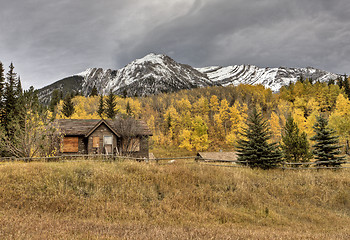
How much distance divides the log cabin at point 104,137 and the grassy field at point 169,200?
15299mm

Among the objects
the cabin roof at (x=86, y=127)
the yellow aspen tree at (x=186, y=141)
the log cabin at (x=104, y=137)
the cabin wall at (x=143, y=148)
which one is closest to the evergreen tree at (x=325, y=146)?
the cabin roof at (x=86, y=127)

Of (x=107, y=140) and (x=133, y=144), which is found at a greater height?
(x=107, y=140)

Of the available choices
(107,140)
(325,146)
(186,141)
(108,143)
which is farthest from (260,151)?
(186,141)

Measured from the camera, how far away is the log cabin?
28969 mm

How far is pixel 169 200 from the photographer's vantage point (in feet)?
37.6

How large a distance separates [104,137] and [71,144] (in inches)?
188

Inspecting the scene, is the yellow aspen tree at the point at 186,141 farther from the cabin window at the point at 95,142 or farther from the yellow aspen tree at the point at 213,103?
the yellow aspen tree at the point at 213,103

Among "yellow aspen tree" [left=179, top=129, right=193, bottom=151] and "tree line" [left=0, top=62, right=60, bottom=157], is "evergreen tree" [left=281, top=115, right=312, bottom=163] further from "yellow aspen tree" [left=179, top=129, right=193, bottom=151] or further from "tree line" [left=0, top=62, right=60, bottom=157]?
"yellow aspen tree" [left=179, top=129, right=193, bottom=151]

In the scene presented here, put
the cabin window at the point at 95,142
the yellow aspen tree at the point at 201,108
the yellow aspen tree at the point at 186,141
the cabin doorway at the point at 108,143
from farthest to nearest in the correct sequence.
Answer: the yellow aspen tree at the point at 201,108
the yellow aspen tree at the point at 186,141
the cabin doorway at the point at 108,143
the cabin window at the point at 95,142

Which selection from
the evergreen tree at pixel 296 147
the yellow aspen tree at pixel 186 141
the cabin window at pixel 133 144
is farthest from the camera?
the yellow aspen tree at pixel 186 141

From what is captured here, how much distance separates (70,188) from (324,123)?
82.0ft

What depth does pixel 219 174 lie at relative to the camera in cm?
1514

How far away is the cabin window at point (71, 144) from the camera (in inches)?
1136

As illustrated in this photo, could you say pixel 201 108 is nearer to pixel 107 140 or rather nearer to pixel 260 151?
pixel 107 140
